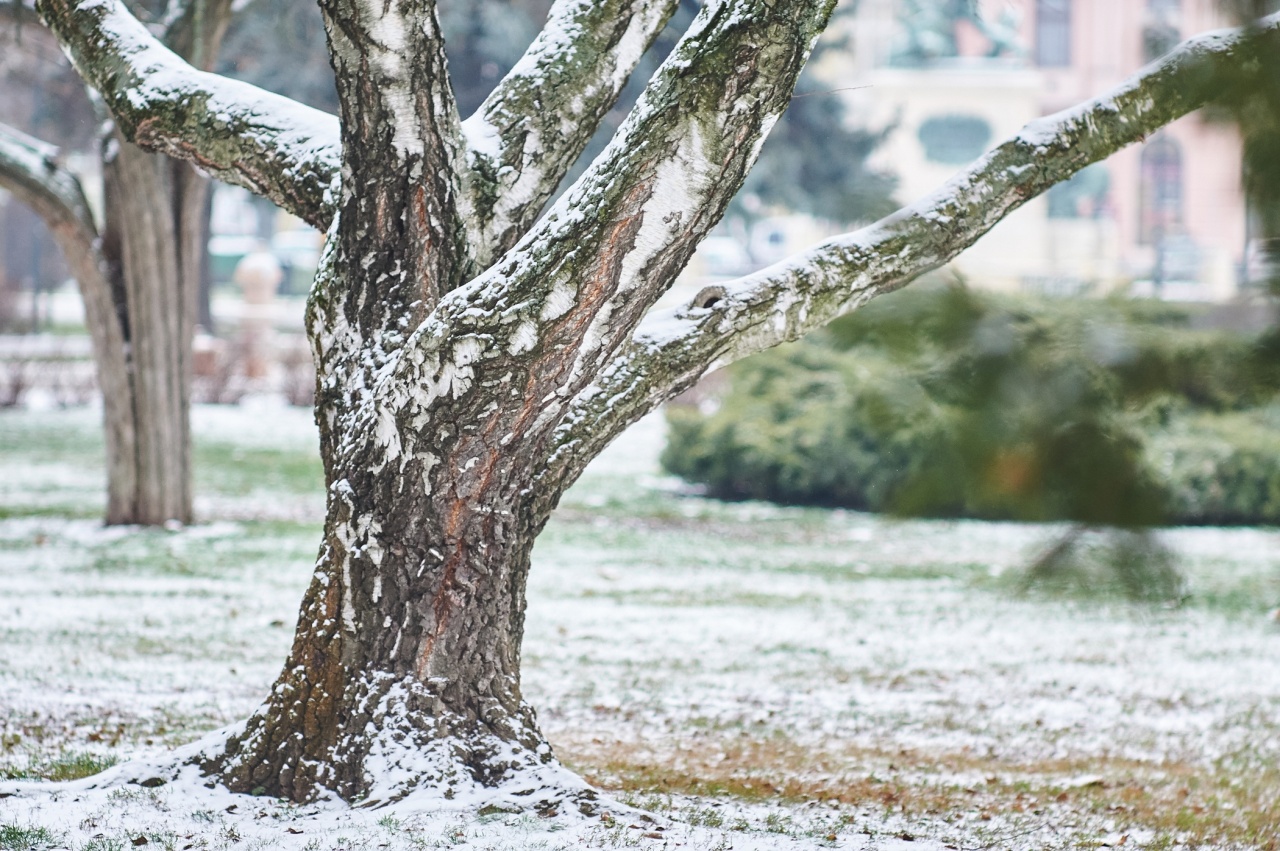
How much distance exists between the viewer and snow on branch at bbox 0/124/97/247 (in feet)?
30.8

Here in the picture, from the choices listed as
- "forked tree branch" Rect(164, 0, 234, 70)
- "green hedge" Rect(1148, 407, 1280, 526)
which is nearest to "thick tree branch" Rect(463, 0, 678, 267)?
"forked tree branch" Rect(164, 0, 234, 70)

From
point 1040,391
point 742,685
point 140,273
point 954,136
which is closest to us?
point 1040,391

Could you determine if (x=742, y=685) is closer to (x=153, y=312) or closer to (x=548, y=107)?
(x=548, y=107)

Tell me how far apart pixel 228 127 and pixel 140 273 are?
5.94m

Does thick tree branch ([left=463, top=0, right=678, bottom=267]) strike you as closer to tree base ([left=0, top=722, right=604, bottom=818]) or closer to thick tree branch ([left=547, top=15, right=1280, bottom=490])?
thick tree branch ([left=547, top=15, right=1280, bottom=490])

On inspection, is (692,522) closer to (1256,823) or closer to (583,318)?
(1256,823)

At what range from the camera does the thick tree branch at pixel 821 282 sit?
4.06 meters

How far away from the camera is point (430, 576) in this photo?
3990 millimetres

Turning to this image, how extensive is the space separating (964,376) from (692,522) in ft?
33.2

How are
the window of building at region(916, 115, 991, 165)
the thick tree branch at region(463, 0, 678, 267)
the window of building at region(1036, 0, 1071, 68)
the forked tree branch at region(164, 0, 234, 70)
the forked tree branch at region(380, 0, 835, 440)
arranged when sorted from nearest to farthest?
the forked tree branch at region(380, 0, 835, 440), the thick tree branch at region(463, 0, 678, 267), the forked tree branch at region(164, 0, 234, 70), the window of building at region(1036, 0, 1071, 68), the window of building at region(916, 115, 991, 165)

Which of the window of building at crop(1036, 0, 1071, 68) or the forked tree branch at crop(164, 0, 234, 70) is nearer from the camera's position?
the forked tree branch at crop(164, 0, 234, 70)

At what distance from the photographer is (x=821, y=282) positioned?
4.14m

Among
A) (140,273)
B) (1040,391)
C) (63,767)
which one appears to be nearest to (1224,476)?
(140,273)

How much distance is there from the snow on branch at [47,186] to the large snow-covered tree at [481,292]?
5513mm
